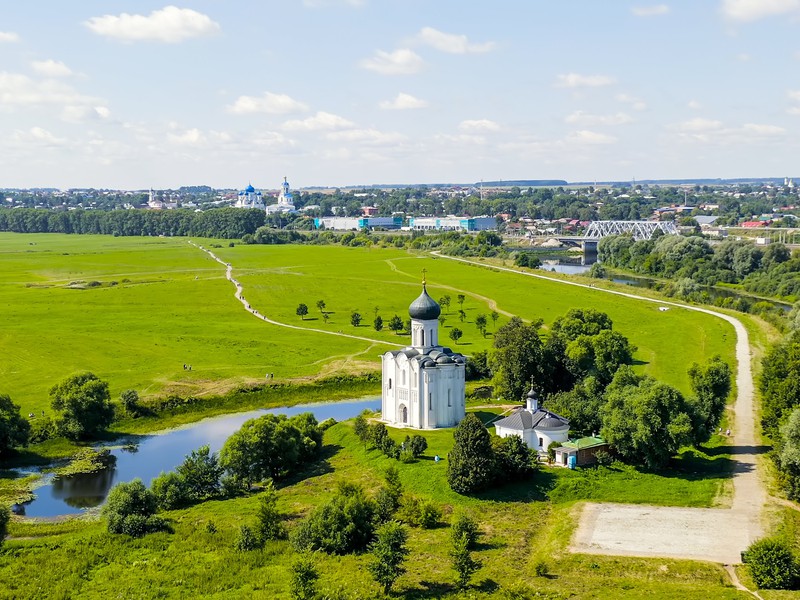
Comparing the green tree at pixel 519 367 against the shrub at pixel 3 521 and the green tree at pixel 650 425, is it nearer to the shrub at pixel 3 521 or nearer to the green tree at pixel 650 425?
the green tree at pixel 650 425

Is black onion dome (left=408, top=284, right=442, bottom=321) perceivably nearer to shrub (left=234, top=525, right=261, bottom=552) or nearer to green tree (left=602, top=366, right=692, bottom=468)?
green tree (left=602, top=366, right=692, bottom=468)

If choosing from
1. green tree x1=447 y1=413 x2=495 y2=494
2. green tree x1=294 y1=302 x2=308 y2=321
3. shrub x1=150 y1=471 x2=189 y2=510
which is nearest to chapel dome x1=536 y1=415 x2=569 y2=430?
green tree x1=447 y1=413 x2=495 y2=494

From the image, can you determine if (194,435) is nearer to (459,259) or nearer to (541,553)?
(541,553)

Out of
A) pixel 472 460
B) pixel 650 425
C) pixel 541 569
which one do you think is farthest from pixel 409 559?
pixel 650 425

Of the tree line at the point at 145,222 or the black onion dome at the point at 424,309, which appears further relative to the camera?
the tree line at the point at 145,222

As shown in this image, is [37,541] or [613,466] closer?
[37,541]

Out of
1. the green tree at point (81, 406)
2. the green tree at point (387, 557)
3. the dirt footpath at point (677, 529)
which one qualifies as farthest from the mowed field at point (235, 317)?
the green tree at point (387, 557)

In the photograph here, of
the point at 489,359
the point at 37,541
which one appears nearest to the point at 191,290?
the point at 489,359
